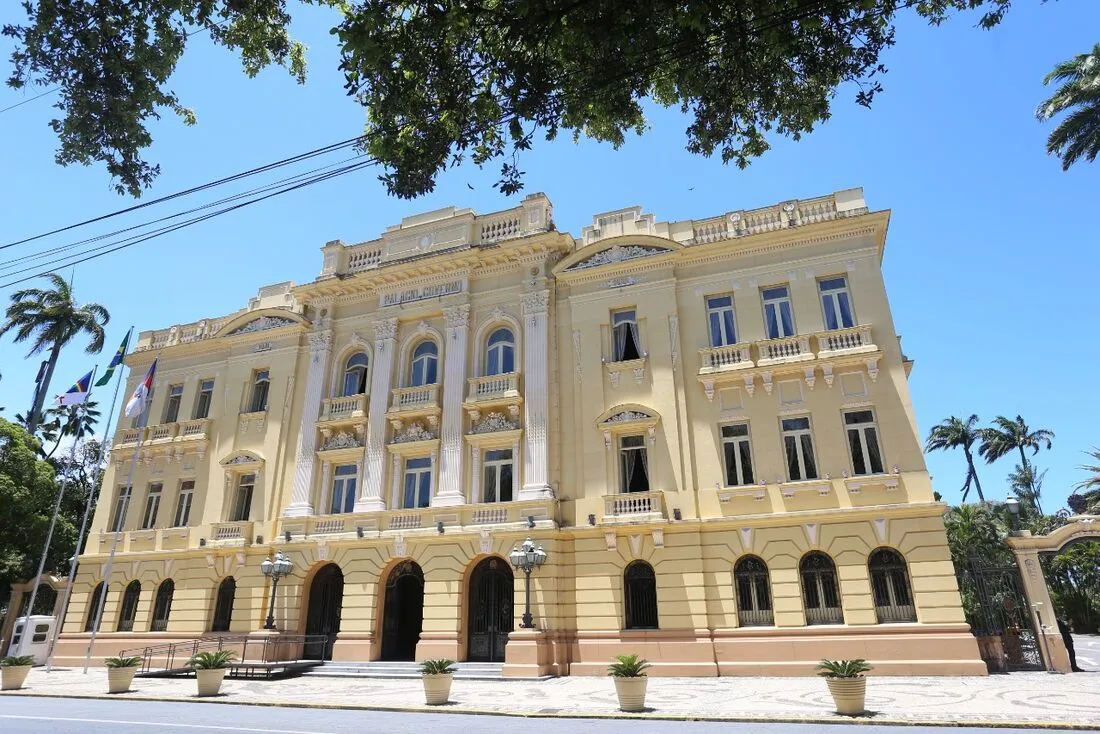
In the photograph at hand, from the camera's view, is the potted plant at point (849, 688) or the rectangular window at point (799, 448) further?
the rectangular window at point (799, 448)

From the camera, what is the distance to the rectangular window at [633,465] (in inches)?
848

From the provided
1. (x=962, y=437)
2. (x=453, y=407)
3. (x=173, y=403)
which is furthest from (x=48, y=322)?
(x=962, y=437)

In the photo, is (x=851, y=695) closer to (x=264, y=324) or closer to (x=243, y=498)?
(x=243, y=498)

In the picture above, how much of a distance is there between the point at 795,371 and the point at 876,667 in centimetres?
831

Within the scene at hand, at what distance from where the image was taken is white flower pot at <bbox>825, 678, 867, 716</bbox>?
38.2 ft

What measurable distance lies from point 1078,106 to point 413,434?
27.3m

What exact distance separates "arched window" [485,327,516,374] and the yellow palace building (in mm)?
128

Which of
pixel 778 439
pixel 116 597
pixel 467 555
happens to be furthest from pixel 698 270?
pixel 116 597

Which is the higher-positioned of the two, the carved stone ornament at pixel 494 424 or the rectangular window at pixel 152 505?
the carved stone ornament at pixel 494 424

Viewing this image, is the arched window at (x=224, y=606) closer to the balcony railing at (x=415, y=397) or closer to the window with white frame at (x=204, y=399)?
the window with white frame at (x=204, y=399)

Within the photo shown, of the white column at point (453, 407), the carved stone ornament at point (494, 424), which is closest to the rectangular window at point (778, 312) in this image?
the carved stone ornament at point (494, 424)

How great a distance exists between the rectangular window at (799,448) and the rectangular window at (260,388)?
→ 20.2m

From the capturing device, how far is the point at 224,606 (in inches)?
989

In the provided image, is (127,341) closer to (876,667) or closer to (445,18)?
(445,18)
